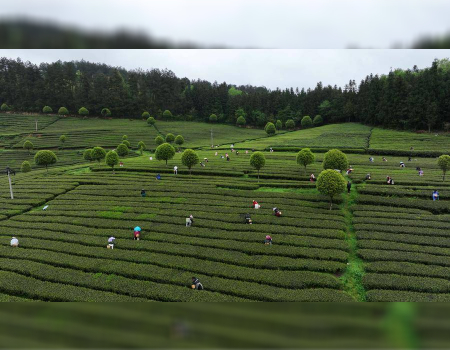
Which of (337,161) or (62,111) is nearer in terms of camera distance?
(337,161)

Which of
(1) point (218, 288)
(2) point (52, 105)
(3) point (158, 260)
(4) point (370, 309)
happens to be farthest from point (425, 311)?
(2) point (52, 105)

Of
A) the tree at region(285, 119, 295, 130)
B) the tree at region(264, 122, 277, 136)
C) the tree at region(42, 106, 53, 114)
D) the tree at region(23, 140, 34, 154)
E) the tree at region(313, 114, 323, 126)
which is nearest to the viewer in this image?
the tree at region(23, 140, 34, 154)

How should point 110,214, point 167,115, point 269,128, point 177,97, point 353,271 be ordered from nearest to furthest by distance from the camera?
1. point 353,271
2. point 110,214
3. point 269,128
4. point 167,115
5. point 177,97

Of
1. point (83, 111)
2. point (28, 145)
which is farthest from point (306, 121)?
point (28, 145)

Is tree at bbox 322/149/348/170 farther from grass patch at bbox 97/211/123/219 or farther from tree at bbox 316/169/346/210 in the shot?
grass patch at bbox 97/211/123/219

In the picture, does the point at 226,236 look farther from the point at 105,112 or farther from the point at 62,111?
the point at 62,111

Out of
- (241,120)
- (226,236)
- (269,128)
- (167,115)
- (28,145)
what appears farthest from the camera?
(167,115)

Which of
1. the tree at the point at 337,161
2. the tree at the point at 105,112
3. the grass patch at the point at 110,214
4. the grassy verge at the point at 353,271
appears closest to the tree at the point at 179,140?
the tree at the point at 337,161

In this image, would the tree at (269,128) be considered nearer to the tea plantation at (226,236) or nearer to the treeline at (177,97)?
the treeline at (177,97)

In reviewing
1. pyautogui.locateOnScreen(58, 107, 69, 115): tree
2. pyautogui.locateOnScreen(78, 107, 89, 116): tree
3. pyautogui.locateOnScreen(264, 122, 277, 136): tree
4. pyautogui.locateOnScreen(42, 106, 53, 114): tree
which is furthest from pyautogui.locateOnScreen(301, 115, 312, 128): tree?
pyautogui.locateOnScreen(42, 106, 53, 114): tree
